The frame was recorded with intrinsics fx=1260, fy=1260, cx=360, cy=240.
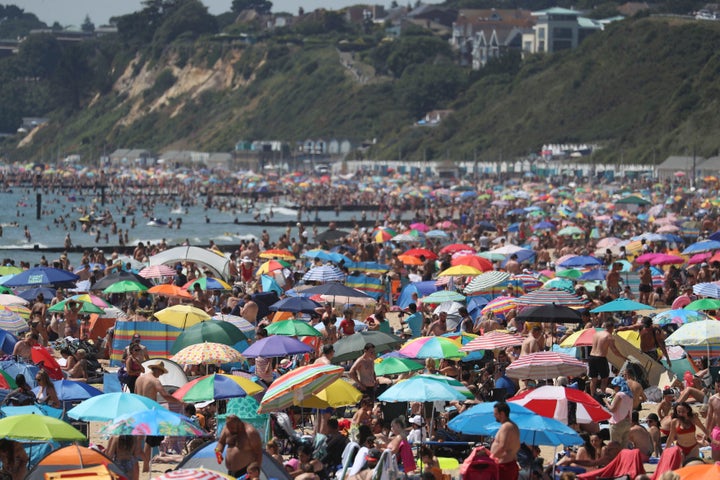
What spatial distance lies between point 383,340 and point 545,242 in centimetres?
2076

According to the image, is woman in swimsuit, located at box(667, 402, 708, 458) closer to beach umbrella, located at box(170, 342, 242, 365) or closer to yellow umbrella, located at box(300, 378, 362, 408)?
yellow umbrella, located at box(300, 378, 362, 408)

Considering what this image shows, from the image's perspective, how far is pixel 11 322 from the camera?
595 inches

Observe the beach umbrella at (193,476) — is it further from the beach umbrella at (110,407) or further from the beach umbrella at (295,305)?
the beach umbrella at (295,305)

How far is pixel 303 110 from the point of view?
→ 4993 inches

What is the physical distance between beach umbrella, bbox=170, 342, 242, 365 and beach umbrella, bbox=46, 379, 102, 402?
134 cm

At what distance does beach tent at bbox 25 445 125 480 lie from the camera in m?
8.27

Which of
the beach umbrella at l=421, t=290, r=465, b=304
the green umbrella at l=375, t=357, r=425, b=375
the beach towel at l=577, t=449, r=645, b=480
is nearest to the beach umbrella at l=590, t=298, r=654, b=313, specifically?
the beach umbrella at l=421, t=290, r=465, b=304

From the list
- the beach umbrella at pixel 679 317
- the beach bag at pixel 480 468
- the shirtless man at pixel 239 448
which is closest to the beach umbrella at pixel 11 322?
the shirtless man at pixel 239 448

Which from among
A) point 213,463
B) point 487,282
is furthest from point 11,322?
point 213,463

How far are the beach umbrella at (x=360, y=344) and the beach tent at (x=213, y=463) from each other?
12.6 feet

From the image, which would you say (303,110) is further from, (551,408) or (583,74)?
(551,408)

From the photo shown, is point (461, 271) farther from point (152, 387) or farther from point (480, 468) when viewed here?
point (480, 468)

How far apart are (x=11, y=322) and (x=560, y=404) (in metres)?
7.58

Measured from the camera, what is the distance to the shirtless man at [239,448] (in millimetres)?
8664
